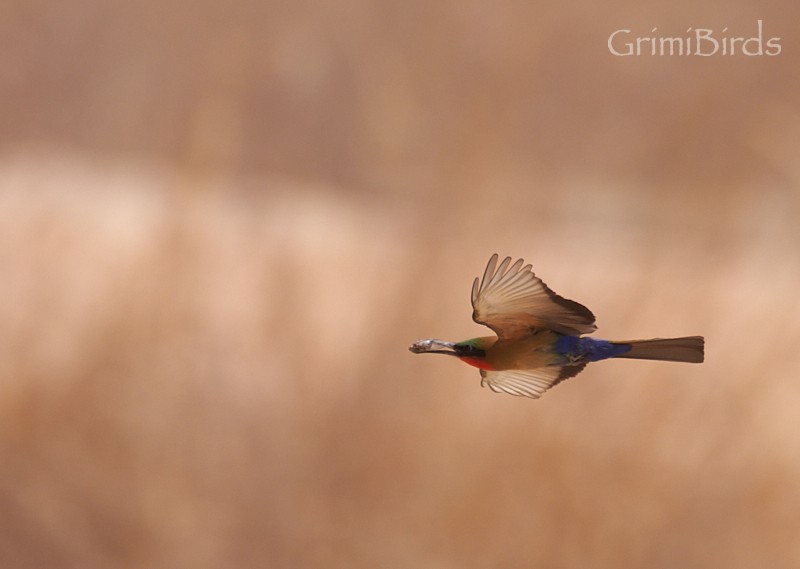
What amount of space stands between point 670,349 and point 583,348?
17cm

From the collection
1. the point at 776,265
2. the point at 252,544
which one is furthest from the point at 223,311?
the point at 776,265

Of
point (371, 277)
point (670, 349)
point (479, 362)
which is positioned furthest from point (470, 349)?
point (371, 277)

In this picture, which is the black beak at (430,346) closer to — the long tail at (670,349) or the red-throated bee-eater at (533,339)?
the red-throated bee-eater at (533,339)

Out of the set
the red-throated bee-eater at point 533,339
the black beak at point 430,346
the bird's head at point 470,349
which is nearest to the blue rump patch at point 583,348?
the red-throated bee-eater at point 533,339

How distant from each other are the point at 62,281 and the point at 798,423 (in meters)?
2.18

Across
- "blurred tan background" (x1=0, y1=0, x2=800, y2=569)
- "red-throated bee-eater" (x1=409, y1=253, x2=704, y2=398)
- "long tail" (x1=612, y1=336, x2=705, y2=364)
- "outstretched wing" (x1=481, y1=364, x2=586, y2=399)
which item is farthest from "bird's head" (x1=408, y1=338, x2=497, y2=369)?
"blurred tan background" (x1=0, y1=0, x2=800, y2=569)

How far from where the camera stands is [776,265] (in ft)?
11.2

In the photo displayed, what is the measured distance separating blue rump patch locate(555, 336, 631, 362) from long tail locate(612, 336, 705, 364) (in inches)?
1.5

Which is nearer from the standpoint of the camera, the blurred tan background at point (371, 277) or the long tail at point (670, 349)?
the long tail at point (670, 349)

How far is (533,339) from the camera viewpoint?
221 centimetres

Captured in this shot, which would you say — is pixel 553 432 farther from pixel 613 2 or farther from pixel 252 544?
pixel 613 2

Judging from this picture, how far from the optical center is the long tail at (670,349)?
2.12 metres

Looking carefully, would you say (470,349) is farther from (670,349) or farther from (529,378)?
(670,349)

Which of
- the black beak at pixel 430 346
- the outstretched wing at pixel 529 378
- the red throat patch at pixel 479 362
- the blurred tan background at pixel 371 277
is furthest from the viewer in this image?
the blurred tan background at pixel 371 277
